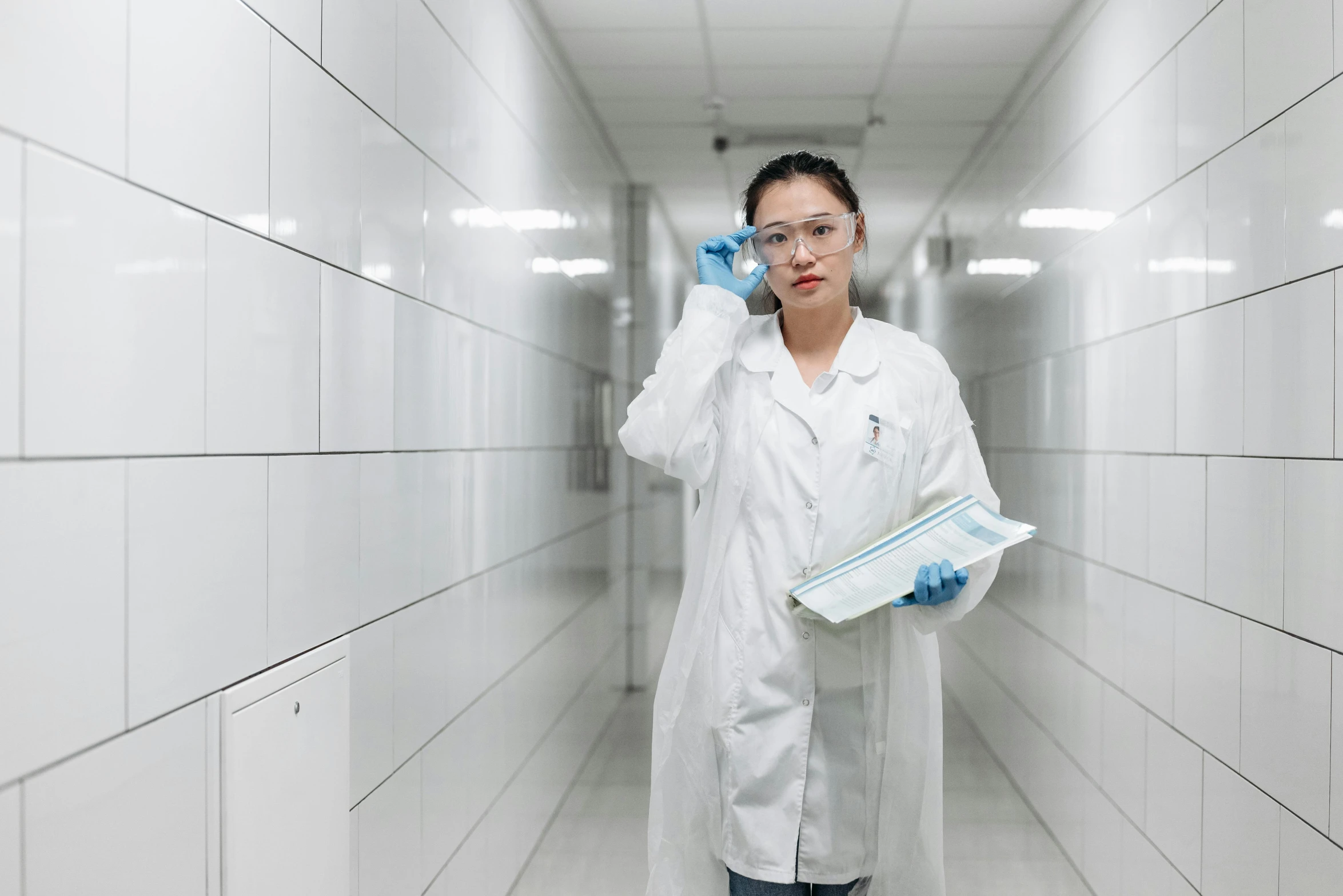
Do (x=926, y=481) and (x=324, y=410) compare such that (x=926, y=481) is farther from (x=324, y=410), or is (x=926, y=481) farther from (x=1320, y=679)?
(x=324, y=410)

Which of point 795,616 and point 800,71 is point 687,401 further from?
point 800,71

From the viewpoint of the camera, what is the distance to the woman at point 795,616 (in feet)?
5.05

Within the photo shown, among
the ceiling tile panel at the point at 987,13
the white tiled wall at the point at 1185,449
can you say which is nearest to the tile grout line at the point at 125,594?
the white tiled wall at the point at 1185,449

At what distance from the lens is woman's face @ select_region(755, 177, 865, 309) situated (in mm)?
1600

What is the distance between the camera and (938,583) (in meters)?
1.44

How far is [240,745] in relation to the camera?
1.19 m

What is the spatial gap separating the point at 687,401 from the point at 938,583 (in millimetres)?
463

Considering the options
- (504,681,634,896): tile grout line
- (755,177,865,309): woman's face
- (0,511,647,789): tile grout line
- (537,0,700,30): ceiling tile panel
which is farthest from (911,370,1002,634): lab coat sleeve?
(537,0,700,30): ceiling tile panel

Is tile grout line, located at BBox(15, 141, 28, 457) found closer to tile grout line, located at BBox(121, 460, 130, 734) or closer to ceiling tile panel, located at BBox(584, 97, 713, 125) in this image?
tile grout line, located at BBox(121, 460, 130, 734)

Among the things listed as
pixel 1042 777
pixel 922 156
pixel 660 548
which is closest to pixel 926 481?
pixel 1042 777

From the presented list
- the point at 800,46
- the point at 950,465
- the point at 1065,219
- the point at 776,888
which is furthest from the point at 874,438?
the point at 800,46

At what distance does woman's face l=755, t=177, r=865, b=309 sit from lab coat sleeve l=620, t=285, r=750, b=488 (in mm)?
103

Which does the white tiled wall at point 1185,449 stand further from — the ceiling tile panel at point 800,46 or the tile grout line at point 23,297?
the tile grout line at point 23,297

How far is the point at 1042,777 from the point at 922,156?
2.71 meters
